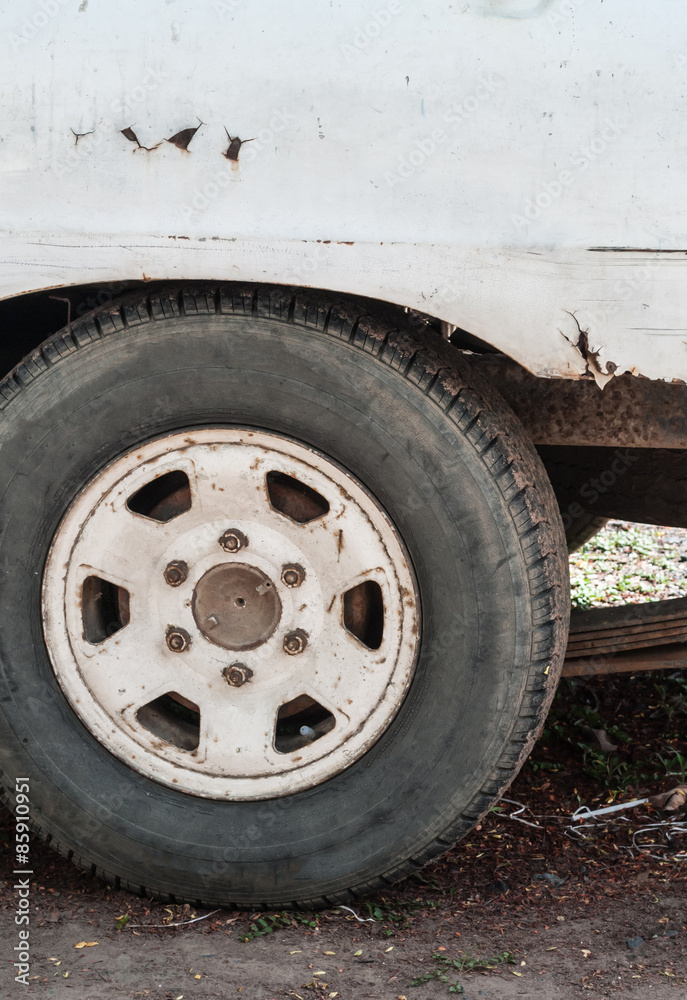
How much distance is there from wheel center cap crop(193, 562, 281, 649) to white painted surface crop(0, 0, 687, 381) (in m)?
0.66

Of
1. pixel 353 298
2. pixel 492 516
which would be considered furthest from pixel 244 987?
pixel 353 298

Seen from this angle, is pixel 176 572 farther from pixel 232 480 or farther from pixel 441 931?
pixel 441 931

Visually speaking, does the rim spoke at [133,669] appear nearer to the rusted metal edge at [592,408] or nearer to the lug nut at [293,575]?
the lug nut at [293,575]

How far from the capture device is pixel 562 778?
299 cm

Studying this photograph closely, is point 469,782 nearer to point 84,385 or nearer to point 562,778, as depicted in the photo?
point 562,778

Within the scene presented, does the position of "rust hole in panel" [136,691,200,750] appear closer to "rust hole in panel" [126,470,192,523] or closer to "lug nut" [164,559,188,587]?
"lug nut" [164,559,188,587]

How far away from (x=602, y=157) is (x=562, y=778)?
190cm

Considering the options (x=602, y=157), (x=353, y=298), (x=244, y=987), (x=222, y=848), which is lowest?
(x=244, y=987)

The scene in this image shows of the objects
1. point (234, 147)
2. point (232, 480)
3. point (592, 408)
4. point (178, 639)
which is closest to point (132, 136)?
point (234, 147)

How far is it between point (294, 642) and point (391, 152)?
1032 mm

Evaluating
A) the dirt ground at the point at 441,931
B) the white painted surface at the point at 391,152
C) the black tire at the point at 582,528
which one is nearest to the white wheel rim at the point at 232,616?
the dirt ground at the point at 441,931

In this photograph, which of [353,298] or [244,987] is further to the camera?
[353,298]

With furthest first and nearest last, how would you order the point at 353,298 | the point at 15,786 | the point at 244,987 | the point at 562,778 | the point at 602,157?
the point at 562,778 → the point at 15,786 → the point at 353,298 → the point at 244,987 → the point at 602,157

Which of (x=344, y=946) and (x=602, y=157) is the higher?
(x=602, y=157)
